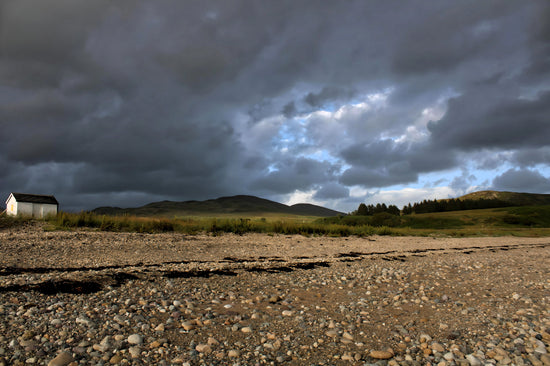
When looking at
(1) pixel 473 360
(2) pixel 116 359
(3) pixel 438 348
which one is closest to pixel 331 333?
(3) pixel 438 348

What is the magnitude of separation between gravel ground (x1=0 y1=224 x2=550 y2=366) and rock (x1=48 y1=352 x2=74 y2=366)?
11 millimetres

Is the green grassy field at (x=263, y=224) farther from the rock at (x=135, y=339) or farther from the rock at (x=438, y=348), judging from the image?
the rock at (x=438, y=348)

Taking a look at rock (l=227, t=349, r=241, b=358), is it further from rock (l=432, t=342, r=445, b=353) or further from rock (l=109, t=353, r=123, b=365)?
rock (l=432, t=342, r=445, b=353)

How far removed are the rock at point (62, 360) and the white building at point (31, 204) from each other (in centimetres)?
2532

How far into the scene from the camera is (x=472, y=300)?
24.5ft

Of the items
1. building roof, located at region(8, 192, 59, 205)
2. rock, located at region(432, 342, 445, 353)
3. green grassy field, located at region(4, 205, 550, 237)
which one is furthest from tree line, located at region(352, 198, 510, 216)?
rock, located at region(432, 342, 445, 353)

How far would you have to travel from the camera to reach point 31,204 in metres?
25.8

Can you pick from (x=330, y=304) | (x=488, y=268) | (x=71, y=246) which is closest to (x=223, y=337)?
(x=330, y=304)

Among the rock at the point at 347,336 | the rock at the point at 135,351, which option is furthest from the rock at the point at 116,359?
the rock at the point at 347,336

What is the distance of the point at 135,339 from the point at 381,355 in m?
3.37

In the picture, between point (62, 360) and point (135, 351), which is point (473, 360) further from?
point (62, 360)

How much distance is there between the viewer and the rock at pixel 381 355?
4.45 m

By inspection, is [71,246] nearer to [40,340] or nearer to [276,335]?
[40,340]

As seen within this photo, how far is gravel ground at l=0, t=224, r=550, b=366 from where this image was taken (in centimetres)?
436
